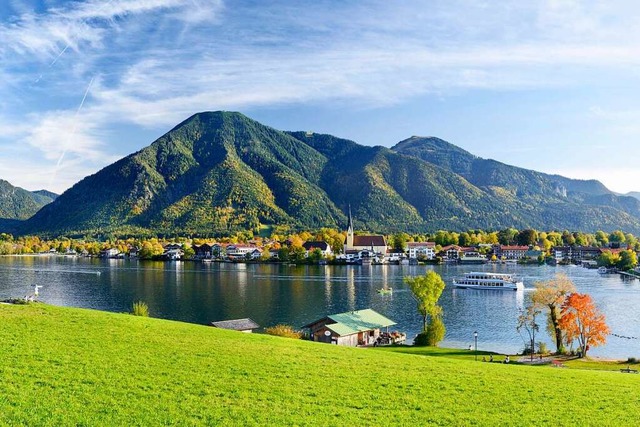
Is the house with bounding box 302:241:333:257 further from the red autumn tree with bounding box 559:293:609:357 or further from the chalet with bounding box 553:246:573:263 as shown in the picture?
the red autumn tree with bounding box 559:293:609:357

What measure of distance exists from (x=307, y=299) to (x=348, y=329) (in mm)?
30261

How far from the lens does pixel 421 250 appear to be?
181m

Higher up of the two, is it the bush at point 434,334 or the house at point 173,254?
the house at point 173,254

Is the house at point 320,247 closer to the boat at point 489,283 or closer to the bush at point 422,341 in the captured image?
the boat at point 489,283

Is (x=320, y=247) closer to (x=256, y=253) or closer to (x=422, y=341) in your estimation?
(x=256, y=253)

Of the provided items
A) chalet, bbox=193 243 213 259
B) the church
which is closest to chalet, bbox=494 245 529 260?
the church

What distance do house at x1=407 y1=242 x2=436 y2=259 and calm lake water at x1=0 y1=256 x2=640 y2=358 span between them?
63.7 m

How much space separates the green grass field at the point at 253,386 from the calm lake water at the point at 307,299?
96.6 ft

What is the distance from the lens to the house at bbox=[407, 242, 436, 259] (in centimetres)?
17460

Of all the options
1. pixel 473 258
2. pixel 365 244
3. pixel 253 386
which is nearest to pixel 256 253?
pixel 365 244

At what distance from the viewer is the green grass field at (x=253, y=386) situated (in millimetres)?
13094

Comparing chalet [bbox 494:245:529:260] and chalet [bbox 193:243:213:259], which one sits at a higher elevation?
chalet [bbox 193:243:213:259]

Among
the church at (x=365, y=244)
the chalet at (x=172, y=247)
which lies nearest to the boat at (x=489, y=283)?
the church at (x=365, y=244)

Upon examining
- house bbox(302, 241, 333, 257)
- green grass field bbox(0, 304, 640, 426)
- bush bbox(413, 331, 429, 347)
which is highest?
house bbox(302, 241, 333, 257)
